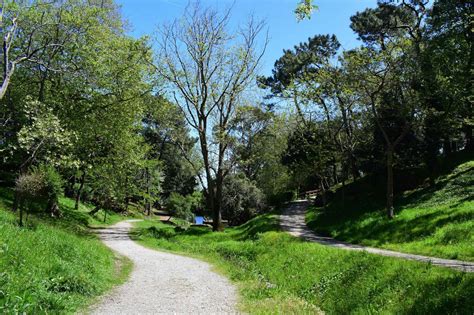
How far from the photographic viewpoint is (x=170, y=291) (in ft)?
38.8

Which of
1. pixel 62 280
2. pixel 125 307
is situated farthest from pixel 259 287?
pixel 62 280

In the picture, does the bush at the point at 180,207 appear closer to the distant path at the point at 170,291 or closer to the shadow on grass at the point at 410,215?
the shadow on grass at the point at 410,215

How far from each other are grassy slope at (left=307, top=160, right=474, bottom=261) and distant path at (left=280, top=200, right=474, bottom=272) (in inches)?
23.8

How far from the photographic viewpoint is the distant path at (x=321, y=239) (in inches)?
464

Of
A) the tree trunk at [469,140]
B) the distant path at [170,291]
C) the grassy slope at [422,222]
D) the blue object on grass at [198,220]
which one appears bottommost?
the blue object on grass at [198,220]

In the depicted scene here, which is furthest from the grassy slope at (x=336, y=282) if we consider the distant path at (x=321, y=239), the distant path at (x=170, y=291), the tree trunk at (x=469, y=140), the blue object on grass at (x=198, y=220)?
the blue object on grass at (x=198, y=220)

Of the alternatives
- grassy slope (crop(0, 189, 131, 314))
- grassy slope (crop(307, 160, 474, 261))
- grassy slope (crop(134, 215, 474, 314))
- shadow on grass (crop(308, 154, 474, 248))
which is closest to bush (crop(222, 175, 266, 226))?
shadow on grass (crop(308, 154, 474, 248))

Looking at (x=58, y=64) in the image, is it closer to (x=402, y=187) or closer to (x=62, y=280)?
(x=62, y=280)

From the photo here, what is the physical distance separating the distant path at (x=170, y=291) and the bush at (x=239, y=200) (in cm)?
2755

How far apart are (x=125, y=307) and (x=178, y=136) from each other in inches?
1026

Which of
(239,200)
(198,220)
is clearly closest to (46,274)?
(239,200)

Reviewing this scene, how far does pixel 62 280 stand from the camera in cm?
964

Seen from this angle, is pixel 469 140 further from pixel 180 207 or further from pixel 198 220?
pixel 198 220

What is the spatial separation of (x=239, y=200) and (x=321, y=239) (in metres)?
25.5
